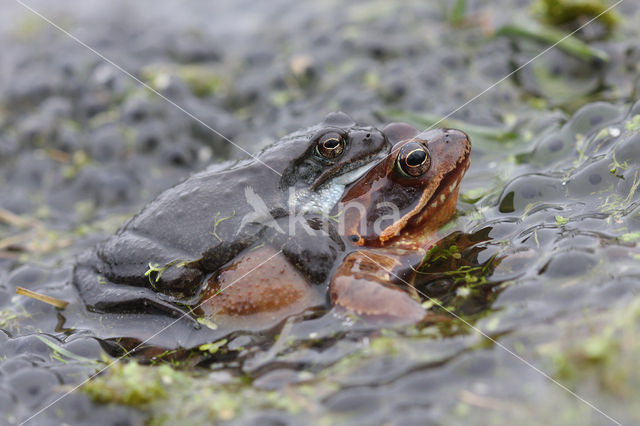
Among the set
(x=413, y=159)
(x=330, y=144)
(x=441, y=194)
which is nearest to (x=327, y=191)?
(x=330, y=144)

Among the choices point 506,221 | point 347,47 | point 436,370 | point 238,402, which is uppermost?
point 347,47

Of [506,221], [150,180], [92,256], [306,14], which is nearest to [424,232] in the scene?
[506,221]

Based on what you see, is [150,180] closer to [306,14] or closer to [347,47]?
[347,47]

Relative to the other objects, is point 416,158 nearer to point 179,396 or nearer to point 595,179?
point 595,179

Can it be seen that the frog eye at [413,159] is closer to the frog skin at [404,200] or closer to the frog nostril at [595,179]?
the frog skin at [404,200]

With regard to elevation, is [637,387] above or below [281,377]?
above

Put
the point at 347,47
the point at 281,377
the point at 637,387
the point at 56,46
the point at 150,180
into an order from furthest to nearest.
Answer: the point at 56,46, the point at 347,47, the point at 150,180, the point at 281,377, the point at 637,387
